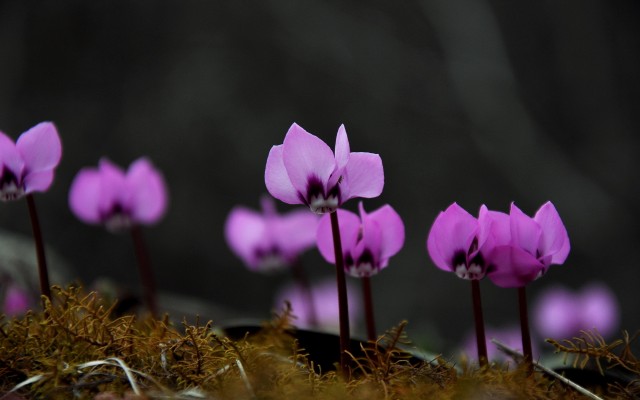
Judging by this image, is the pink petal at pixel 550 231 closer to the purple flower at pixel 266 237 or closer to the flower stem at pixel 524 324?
the flower stem at pixel 524 324

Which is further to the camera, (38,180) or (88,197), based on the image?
(88,197)

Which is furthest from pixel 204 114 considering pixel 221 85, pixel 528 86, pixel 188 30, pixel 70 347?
pixel 70 347

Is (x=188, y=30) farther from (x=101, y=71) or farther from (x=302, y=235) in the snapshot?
(x=302, y=235)

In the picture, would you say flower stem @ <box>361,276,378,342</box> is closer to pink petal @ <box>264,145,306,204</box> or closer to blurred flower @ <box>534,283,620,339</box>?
pink petal @ <box>264,145,306,204</box>

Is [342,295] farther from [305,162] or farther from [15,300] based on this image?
[15,300]

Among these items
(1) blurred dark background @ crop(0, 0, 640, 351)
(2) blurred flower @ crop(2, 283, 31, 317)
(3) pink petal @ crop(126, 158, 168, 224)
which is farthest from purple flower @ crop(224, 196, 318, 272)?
(1) blurred dark background @ crop(0, 0, 640, 351)

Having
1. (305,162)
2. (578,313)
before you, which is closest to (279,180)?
(305,162)

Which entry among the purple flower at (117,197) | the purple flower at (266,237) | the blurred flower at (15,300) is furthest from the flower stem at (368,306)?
the blurred flower at (15,300)
